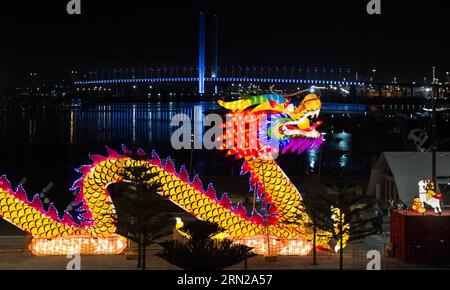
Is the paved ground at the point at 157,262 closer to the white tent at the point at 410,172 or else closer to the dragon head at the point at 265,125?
the dragon head at the point at 265,125

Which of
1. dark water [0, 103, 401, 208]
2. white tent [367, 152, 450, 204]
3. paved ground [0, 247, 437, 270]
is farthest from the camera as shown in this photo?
dark water [0, 103, 401, 208]

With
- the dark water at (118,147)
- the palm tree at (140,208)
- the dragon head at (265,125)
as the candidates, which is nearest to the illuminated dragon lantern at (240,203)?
the dragon head at (265,125)

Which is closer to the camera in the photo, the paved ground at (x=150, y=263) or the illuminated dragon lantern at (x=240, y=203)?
the paved ground at (x=150, y=263)

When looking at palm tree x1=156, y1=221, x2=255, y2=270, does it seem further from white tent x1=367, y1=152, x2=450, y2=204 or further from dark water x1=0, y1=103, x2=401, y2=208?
dark water x1=0, y1=103, x2=401, y2=208

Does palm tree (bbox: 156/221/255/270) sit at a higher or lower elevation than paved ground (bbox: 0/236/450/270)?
higher

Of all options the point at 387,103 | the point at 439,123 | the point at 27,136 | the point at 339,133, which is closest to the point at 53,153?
the point at 27,136

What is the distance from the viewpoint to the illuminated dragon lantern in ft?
56.3

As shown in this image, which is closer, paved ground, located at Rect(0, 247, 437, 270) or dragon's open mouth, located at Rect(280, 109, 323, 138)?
paved ground, located at Rect(0, 247, 437, 270)

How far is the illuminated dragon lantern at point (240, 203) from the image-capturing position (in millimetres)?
17156

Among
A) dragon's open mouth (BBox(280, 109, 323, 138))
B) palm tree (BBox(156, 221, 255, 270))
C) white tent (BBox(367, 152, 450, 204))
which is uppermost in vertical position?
dragon's open mouth (BBox(280, 109, 323, 138))

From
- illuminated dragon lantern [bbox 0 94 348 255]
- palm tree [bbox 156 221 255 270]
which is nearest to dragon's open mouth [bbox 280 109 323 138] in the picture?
illuminated dragon lantern [bbox 0 94 348 255]

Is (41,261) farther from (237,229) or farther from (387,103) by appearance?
(387,103)

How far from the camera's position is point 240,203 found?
17312 millimetres

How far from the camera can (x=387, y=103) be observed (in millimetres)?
146125
